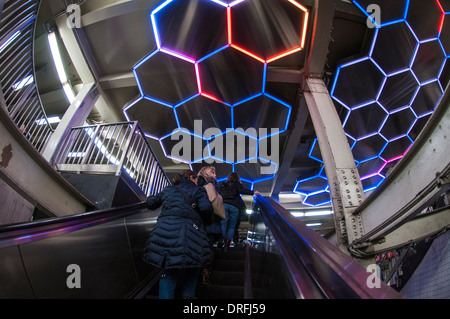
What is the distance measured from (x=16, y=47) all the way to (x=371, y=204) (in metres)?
5.08

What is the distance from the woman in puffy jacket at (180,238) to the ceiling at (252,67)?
14.1 feet

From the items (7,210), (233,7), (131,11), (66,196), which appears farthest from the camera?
(131,11)

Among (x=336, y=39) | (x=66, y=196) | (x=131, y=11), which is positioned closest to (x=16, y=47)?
(x=66, y=196)

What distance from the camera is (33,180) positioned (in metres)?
2.93

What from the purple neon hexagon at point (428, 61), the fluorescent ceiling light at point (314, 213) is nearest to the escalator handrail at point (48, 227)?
the purple neon hexagon at point (428, 61)

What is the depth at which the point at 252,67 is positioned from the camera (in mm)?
5926

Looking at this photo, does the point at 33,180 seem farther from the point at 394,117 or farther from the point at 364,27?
the point at 394,117

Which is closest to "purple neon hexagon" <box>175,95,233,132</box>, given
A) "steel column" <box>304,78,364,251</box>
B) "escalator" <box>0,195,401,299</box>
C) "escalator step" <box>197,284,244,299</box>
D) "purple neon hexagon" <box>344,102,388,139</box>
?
"steel column" <box>304,78,364,251</box>

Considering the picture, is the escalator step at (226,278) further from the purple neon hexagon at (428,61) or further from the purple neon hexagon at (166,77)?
the purple neon hexagon at (428,61)

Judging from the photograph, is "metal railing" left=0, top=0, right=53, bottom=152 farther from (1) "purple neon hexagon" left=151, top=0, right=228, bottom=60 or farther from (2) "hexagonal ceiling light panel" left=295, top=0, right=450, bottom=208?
(2) "hexagonal ceiling light panel" left=295, top=0, right=450, bottom=208

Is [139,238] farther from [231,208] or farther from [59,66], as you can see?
[59,66]

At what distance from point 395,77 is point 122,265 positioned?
25.9 feet

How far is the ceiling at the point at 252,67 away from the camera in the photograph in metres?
5.23

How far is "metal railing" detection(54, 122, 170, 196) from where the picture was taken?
3628 millimetres
